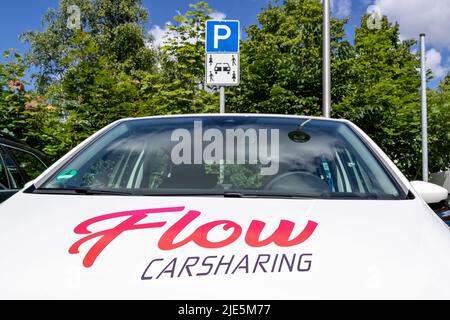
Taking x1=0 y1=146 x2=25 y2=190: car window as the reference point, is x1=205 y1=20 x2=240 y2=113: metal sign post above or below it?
above

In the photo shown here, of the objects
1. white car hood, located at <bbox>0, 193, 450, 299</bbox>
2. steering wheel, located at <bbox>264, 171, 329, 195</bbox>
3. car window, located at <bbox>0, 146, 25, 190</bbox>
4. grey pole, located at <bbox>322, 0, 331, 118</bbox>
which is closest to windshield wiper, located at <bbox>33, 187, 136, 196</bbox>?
white car hood, located at <bbox>0, 193, 450, 299</bbox>

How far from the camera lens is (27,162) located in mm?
5461

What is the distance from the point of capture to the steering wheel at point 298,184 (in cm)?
272

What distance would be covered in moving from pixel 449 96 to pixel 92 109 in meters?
14.1

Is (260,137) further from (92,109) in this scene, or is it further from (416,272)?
(92,109)

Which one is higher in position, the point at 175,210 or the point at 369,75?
the point at 369,75

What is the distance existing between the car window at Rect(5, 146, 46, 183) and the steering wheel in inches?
117

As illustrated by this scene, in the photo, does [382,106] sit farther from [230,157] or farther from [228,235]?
[228,235]

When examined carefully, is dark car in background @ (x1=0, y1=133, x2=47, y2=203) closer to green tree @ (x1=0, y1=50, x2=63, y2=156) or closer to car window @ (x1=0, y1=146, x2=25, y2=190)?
car window @ (x1=0, y1=146, x2=25, y2=190)

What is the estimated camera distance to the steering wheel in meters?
2.72

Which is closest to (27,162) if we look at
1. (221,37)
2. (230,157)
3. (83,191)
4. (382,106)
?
(230,157)

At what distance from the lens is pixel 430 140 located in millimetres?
18594

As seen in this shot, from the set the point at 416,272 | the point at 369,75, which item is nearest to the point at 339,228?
the point at 416,272

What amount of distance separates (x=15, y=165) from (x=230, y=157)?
2.57m
